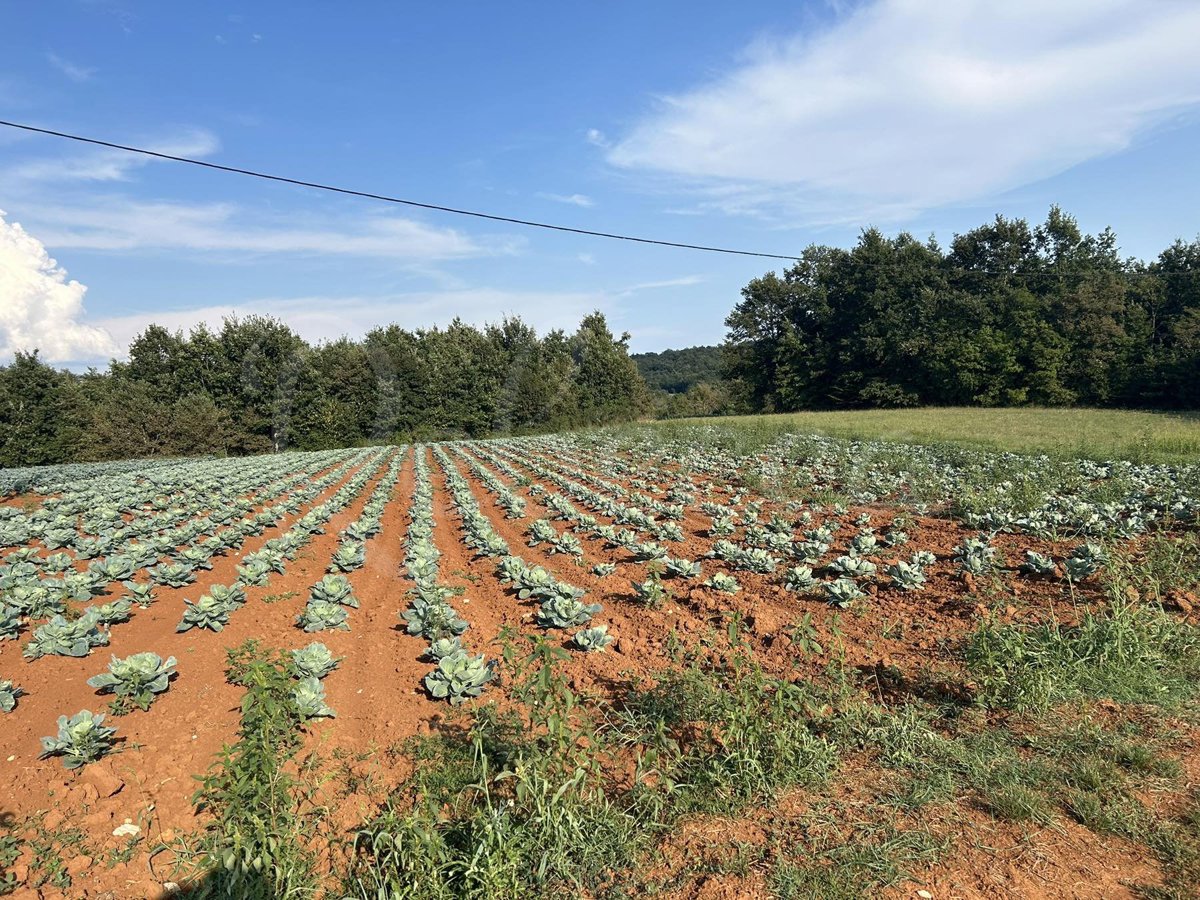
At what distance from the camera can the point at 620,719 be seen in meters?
4.25

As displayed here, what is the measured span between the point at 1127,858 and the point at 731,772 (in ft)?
6.13

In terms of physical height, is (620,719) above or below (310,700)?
below

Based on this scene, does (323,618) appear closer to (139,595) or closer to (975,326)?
(139,595)

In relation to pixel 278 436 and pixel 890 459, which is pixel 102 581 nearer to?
pixel 890 459

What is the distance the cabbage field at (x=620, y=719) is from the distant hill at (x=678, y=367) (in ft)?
385

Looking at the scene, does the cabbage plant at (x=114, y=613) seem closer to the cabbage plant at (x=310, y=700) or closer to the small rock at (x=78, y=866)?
the cabbage plant at (x=310, y=700)

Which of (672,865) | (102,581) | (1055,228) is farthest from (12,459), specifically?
(1055,228)

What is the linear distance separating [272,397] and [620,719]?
4957 cm

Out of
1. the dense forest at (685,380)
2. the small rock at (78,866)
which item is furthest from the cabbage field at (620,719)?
the dense forest at (685,380)

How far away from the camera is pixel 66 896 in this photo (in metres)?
2.95

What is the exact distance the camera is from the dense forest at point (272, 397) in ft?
129

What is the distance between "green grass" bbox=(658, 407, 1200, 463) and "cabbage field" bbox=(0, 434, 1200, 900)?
10445 millimetres

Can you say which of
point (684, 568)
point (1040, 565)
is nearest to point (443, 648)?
point (684, 568)

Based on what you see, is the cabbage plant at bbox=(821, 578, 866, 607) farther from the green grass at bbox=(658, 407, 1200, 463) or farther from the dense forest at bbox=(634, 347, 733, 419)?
the dense forest at bbox=(634, 347, 733, 419)
